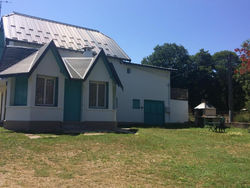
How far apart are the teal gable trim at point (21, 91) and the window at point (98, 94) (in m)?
3.75

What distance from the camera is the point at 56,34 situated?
875 inches

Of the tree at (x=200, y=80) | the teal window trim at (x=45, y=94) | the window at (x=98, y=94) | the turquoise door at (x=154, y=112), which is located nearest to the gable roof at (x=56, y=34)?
the turquoise door at (x=154, y=112)

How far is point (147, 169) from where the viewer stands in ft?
22.3

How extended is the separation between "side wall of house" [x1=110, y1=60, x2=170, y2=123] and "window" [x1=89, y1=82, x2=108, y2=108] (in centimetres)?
644

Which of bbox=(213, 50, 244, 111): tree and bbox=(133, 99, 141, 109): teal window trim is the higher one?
bbox=(213, 50, 244, 111): tree

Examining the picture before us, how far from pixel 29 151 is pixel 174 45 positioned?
146 feet

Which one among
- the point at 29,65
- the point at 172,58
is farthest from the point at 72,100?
the point at 172,58

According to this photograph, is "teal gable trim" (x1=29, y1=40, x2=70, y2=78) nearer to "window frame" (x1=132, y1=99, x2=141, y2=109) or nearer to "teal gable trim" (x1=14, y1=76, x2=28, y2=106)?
"teal gable trim" (x1=14, y1=76, x2=28, y2=106)

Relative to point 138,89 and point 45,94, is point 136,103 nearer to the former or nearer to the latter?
point 138,89

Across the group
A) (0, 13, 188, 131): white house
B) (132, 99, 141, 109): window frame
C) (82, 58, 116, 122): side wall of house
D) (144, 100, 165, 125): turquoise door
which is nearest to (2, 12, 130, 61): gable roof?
(0, 13, 188, 131): white house

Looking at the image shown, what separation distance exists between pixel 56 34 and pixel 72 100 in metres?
9.54

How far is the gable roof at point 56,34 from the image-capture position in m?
19.7

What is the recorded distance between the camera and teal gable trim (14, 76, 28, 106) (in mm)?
13617

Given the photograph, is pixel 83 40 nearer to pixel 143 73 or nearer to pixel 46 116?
pixel 143 73
